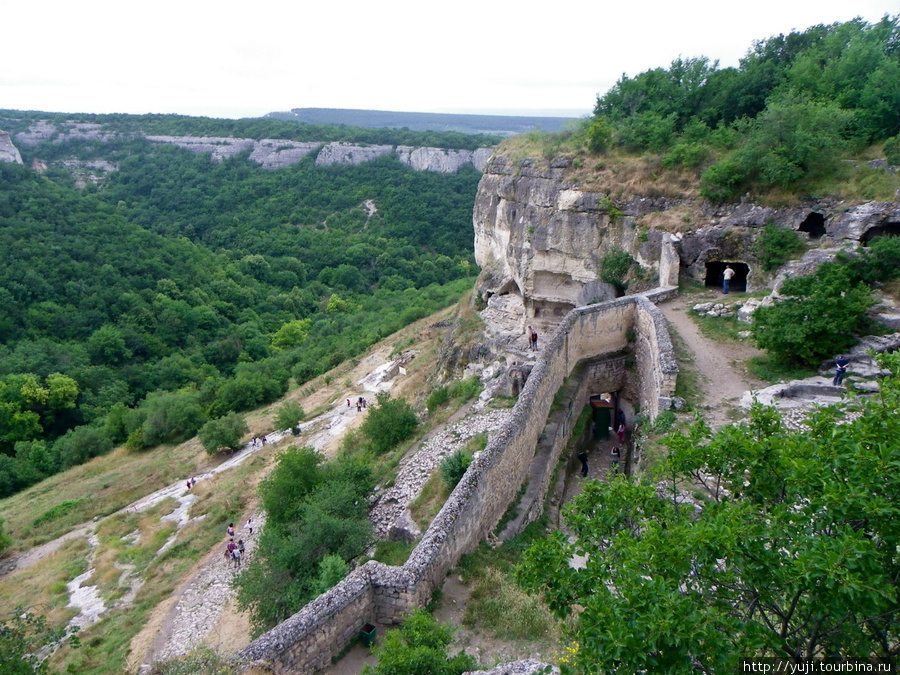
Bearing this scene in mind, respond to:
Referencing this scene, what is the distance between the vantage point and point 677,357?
40.0ft

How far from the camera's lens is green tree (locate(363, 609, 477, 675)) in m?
5.24

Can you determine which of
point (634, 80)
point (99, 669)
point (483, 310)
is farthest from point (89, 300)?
point (634, 80)

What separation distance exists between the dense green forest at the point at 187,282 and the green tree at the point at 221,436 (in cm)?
522

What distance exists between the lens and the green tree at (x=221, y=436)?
934 inches

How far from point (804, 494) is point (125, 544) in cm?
1925

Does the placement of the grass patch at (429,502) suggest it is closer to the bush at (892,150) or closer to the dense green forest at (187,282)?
the bush at (892,150)

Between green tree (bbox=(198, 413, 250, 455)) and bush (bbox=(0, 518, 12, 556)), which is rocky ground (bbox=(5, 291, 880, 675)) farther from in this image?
green tree (bbox=(198, 413, 250, 455))

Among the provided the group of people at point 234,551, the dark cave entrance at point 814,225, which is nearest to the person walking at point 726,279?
the dark cave entrance at point 814,225

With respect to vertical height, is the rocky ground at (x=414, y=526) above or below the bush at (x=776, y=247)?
below

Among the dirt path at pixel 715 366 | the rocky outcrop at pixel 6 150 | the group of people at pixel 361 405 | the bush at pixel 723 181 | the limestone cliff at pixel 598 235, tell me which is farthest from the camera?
the rocky outcrop at pixel 6 150

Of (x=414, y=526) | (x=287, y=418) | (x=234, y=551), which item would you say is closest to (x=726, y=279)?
(x=414, y=526)

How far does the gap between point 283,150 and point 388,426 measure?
67225mm

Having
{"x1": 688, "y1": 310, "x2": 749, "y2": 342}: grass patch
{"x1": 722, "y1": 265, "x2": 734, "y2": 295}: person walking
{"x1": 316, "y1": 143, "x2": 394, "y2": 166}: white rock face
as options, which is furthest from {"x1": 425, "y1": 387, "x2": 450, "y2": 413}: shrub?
Result: {"x1": 316, "y1": 143, "x2": 394, "y2": 166}: white rock face

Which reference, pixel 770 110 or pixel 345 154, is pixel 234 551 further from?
pixel 345 154
